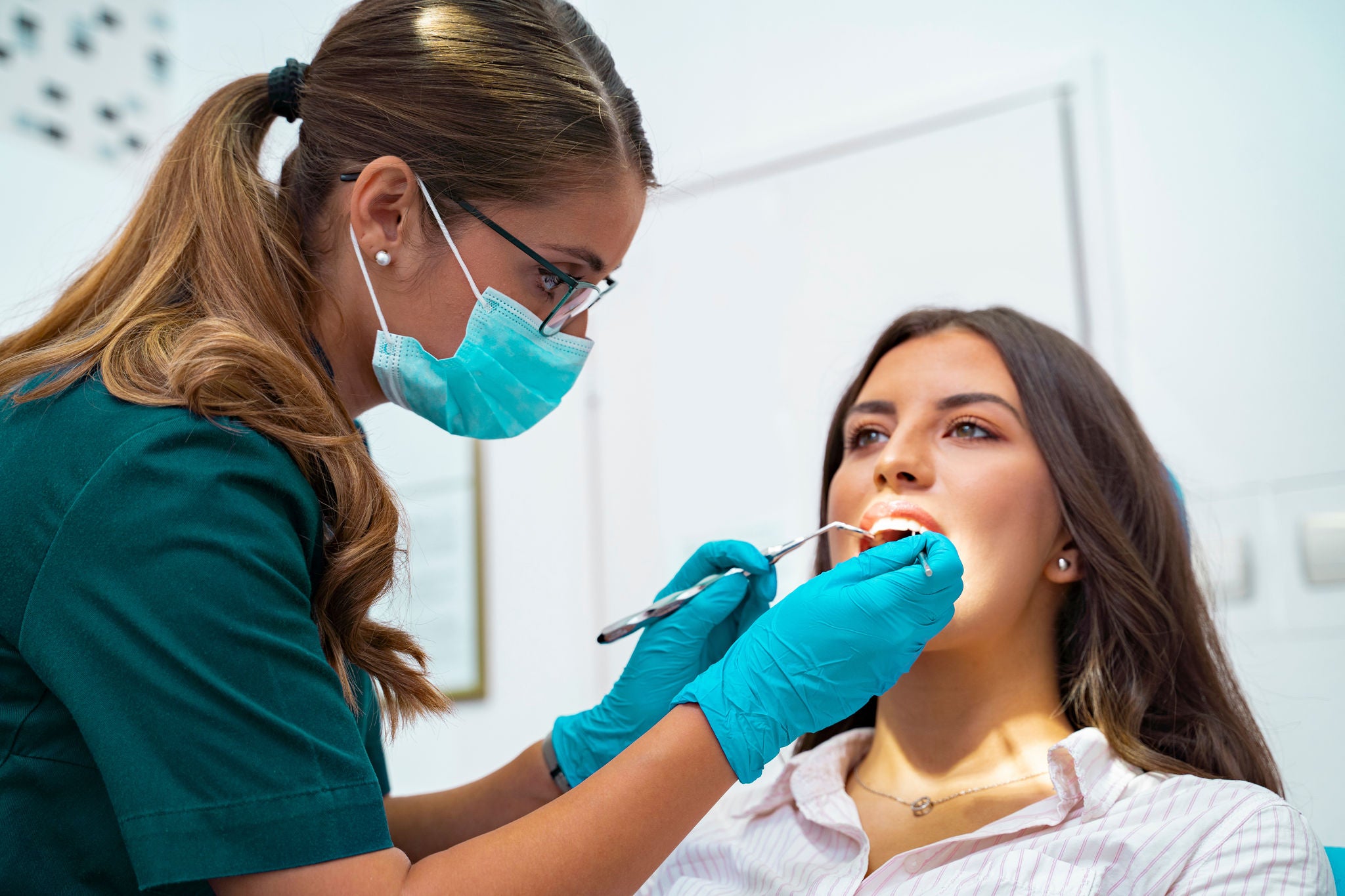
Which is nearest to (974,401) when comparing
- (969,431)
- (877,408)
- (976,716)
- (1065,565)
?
(969,431)

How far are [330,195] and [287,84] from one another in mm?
183

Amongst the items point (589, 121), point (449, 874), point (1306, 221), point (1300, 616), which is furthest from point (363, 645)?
point (1306, 221)

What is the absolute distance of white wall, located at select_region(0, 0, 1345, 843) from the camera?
1969 millimetres

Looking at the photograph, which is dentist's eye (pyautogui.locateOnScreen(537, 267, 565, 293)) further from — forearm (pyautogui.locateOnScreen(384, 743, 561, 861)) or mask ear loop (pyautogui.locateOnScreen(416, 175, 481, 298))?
forearm (pyautogui.locateOnScreen(384, 743, 561, 861))

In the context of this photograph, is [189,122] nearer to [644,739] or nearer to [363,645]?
[363,645]

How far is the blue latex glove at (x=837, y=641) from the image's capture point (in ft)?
3.72

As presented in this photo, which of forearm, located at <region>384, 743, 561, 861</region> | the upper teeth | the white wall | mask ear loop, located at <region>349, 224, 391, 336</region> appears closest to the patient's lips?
the upper teeth

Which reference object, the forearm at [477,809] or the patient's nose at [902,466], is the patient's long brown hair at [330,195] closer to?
the forearm at [477,809]

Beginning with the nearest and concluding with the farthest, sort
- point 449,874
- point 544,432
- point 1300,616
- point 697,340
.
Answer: point 449,874
point 1300,616
point 697,340
point 544,432

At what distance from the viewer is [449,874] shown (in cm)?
93

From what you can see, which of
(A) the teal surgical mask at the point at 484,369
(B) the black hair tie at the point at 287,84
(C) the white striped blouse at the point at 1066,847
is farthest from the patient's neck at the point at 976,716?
(B) the black hair tie at the point at 287,84

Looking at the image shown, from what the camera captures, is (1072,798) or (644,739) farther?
(1072,798)

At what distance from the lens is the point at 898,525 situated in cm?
147

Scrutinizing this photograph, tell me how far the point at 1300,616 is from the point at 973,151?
1157 mm
